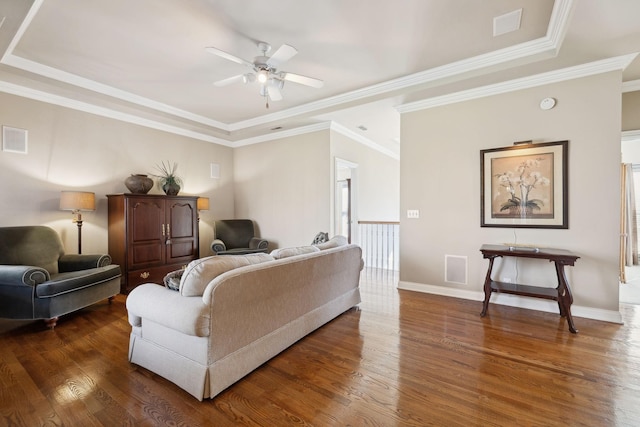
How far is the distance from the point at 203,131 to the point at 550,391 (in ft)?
20.1

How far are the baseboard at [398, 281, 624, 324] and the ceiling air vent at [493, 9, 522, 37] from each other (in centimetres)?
302

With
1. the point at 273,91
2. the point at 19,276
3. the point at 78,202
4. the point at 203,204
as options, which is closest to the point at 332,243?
the point at 273,91

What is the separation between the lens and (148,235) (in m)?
4.28

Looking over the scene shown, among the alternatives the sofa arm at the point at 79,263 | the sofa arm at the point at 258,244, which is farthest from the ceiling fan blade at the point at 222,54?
the sofa arm at the point at 258,244

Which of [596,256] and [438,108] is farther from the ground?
[438,108]

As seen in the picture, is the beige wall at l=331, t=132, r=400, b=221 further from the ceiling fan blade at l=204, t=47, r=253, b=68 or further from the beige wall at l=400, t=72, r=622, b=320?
the ceiling fan blade at l=204, t=47, r=253, b=68

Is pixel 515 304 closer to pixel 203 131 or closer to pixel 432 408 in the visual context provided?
pixel 432 408

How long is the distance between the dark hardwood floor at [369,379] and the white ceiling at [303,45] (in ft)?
9.34

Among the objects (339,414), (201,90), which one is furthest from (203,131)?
(339,414)

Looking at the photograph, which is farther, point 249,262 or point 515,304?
point 515,304

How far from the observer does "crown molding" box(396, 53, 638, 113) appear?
296 cm

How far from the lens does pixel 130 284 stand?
13.4 feet

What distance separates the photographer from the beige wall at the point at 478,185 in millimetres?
3049

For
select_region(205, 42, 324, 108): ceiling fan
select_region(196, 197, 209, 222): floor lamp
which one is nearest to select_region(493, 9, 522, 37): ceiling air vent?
select_region(205, 42, 324, 108): ceiling fan
